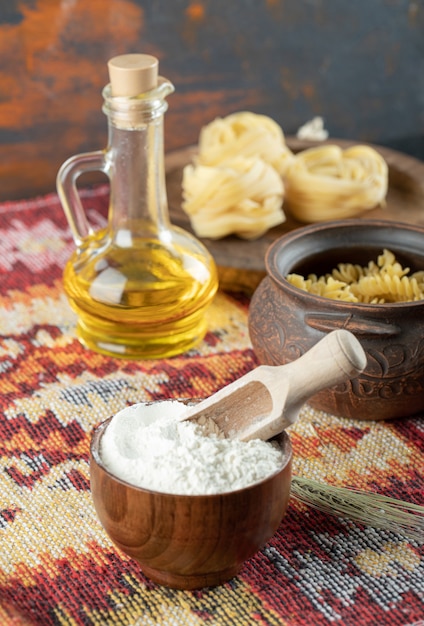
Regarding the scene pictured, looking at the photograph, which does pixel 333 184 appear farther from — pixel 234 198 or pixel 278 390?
pixel 278 390

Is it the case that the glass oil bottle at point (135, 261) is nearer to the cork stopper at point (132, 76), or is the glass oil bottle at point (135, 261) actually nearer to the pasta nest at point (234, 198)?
the cork stopper at point (132, 76)

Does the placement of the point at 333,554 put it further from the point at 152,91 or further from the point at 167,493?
the point at 152,91

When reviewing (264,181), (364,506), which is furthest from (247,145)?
(364,506)

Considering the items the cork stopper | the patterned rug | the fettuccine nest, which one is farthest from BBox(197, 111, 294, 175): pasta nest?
the cork stopper

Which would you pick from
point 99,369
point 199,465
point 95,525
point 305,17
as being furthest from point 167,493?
point 305,17

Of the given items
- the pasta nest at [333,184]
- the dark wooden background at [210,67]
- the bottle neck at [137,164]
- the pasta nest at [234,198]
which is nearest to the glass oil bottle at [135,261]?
the bottle neck at [137,164]

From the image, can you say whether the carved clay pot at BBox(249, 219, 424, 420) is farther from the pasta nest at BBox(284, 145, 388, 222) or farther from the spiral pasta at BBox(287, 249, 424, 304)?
the pasta nest at BBox(284, 145, 388, 222)
